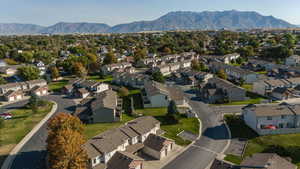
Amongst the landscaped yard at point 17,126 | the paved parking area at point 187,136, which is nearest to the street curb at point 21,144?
the landscaped yard at point 17,126

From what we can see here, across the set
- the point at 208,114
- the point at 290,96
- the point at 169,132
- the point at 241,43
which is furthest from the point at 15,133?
the point at 241,43

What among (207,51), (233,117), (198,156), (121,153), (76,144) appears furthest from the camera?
(207,51)

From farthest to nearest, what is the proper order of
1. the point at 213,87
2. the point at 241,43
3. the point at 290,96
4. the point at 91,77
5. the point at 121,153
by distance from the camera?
1. the point at 241,43
2. the point at 91,77
3. the point at 213,87
4. the point at 290,96
5. the point at 121,153

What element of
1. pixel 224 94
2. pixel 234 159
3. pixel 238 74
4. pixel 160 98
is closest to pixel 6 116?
pixel 160 98

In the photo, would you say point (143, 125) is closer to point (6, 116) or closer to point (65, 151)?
point (65, 151)

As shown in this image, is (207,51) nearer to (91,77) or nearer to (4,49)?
(91,77)

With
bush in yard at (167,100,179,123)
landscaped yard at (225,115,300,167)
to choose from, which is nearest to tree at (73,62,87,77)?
bush in yard at (167,100,179,123)
